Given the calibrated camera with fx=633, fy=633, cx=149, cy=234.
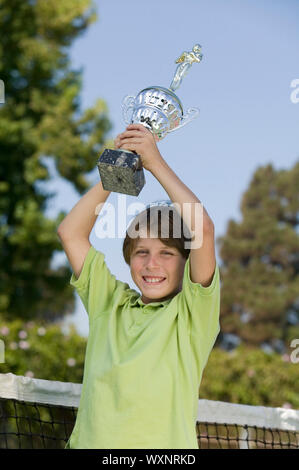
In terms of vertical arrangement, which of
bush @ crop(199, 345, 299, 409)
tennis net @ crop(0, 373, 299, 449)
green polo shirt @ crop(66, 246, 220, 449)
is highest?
bush @ crop(199, 345, 299, 409)

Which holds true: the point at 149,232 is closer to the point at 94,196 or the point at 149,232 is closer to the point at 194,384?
the point at 94,196

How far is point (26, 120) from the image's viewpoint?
12875 millimetres

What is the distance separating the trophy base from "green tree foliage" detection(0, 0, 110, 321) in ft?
33.0

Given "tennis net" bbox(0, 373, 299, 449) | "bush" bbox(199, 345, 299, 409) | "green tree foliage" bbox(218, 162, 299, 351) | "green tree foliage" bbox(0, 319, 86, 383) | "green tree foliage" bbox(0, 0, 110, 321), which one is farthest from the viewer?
"green tree foliage" bbox(218, 162, 299, 351)

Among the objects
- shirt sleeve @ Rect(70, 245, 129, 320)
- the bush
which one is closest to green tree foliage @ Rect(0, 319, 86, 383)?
the bush

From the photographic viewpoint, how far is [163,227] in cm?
245

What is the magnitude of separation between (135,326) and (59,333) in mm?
5518

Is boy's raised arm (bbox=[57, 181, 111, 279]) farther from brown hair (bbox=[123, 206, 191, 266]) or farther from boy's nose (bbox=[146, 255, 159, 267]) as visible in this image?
boy's nose (bbox=[146, 255, 159, 267])

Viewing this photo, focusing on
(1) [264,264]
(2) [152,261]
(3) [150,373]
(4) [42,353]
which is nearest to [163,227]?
(2) [152,261]

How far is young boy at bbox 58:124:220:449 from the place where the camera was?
210 cm

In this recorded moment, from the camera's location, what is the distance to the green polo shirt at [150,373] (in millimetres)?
2088

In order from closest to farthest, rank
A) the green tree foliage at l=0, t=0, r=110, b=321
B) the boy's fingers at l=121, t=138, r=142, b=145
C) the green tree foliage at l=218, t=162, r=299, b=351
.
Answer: the boy's fingers at l=121, t=138, r=142, b=145 → the green tree foliage at l=0, t=0, r=110, b=321 → the green tree foliage at l=218, t=162, r=299, b=351

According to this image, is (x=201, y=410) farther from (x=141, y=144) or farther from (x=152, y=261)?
(x=141, y=144)

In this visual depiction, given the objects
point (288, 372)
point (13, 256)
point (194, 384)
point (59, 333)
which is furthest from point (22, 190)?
point (194, 384)
